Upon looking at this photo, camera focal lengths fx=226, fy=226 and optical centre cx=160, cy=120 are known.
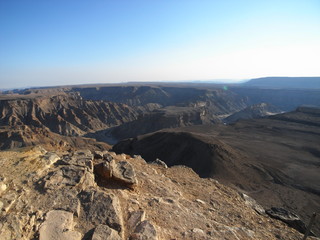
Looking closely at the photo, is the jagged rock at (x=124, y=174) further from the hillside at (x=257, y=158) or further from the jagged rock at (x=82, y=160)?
the hillside at (x=257, y=158)

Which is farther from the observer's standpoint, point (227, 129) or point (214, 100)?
point (214, 100)

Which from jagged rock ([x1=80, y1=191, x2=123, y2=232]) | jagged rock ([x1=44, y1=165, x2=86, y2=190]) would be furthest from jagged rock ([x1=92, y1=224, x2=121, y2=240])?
jagged rock ([x1=44, y1=165, x2=86, y2=190])

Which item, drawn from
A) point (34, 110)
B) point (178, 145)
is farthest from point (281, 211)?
point (34, 110)

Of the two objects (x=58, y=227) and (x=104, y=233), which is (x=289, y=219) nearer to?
(x=104, y=233)

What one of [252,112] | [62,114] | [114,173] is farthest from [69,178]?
[252,112]

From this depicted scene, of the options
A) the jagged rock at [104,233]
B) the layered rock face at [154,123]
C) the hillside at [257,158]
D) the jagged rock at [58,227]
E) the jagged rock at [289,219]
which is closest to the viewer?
the jagged rock at [58,227]

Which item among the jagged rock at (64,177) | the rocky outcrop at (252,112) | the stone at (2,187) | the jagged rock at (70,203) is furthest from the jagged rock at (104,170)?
the rocky outcrop at (252,112)

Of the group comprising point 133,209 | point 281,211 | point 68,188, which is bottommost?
point 281,211

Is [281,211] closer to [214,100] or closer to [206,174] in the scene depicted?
[206,174]
